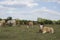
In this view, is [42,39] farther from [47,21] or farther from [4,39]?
[47,21]

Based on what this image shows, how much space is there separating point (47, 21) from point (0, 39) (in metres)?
30.2

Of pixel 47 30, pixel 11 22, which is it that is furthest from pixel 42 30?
pixel 11 22

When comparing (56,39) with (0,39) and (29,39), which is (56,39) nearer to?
(29,39)

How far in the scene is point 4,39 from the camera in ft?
49.8

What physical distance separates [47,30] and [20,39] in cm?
645

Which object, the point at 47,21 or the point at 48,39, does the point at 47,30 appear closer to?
the point at 48,39

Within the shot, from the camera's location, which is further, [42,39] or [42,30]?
[42,30]

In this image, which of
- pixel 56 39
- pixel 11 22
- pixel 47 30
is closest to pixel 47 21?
pixel 11 22

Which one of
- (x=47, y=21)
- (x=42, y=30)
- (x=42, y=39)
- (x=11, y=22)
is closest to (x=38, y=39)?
(x=42, y=39)

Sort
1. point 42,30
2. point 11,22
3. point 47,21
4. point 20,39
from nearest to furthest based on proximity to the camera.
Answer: point 20,39, point 42,30, point 11,22, point 47,21

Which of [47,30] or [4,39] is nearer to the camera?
[4,39]

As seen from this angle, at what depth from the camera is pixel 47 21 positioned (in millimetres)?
44812

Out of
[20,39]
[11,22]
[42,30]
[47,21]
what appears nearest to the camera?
[20,39]

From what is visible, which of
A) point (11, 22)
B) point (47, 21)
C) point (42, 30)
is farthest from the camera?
point (47, 21)
